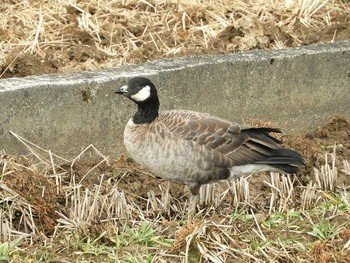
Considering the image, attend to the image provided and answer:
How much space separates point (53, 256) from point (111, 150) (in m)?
2.10

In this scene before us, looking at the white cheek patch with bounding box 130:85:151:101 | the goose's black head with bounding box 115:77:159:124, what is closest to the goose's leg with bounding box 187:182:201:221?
the goose's black head with bounding box 115:77:159:124

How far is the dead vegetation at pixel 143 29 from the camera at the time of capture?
909cm

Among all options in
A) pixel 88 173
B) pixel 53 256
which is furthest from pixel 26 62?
pixel 53 256

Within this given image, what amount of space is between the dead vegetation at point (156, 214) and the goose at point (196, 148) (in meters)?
0.19

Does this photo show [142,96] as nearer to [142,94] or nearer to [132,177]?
[142,94]

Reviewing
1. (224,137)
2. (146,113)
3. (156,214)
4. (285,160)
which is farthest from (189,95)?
(156,214)

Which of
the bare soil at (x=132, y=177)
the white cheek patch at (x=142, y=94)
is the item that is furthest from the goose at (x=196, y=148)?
the bare soil at (x=132, y=177)

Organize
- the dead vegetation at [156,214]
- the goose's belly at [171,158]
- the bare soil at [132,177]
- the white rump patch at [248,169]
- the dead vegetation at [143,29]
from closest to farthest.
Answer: the dead vegetation at [156,214], the bare soil at [132,177], the goose's belly at [171,158], the white rump patch at [248,169], the dead vegetation at [143,29]

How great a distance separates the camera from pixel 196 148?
24.5ft

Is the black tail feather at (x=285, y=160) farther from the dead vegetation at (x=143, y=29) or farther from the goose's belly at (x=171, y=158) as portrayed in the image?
the dead vegetation at (x=143, y=29)

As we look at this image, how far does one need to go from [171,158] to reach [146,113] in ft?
1.55

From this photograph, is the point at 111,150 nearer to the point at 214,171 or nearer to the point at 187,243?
the point at 214,171

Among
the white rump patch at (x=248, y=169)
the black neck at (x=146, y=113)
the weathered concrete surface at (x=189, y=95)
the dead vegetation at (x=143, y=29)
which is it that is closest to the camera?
the white rump patch at (x=248, y=169)

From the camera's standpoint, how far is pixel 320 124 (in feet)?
30.6
